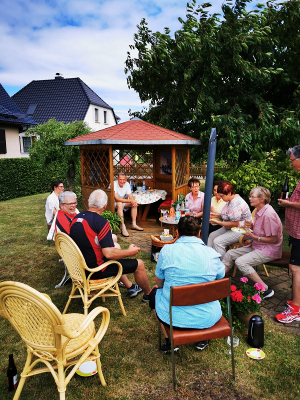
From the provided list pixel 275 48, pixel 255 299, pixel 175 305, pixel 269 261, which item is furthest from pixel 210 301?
pixel 275 48

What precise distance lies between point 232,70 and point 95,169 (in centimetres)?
506

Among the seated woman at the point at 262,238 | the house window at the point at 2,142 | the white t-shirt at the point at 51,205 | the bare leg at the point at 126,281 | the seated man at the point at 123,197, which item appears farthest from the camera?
the house window at the point at 2,142

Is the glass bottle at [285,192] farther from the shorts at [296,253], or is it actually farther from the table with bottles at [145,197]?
the table with bottles at [145,197]

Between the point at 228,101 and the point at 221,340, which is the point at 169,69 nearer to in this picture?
the point at 228,101

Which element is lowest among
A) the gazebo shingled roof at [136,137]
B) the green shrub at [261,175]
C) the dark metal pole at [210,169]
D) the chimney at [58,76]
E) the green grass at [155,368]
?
the green grass at [155,368]

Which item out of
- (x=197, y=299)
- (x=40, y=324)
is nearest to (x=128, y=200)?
(x=197, y=299)

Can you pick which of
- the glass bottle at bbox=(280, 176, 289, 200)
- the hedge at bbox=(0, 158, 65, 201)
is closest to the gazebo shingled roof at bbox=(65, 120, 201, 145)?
the glass bottle at bbox=(280, 176, 289, 200)

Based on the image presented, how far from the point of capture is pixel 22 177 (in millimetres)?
14102

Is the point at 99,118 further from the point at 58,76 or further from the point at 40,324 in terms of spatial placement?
the point at 40,324

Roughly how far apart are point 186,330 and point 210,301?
362 mm

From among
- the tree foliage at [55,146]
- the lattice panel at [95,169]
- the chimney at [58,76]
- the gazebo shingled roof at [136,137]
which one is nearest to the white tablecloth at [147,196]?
the lattice panel at [95,169]

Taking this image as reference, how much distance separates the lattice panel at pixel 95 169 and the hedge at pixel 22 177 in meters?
4.23

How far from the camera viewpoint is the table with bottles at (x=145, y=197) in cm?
795

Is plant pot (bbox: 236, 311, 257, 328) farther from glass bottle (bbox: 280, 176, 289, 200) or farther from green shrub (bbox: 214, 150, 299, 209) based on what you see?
green shrub (bbox: 214, 150, 299, 209)
